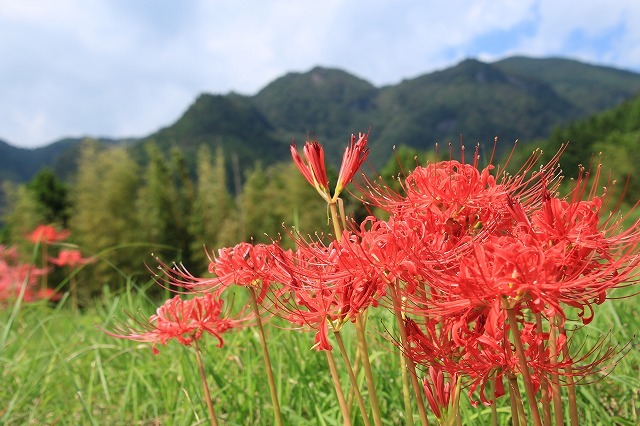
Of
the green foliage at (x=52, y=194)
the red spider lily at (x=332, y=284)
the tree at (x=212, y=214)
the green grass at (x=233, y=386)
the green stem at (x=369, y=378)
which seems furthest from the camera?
the tree at (x=212, y=214)

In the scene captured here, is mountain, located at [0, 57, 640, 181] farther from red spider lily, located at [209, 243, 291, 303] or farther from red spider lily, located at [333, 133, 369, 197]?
red spider lily, located at [333, 133, 369, 197]

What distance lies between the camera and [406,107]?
16825cm

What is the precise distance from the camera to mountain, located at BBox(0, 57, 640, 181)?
13625 centimetres

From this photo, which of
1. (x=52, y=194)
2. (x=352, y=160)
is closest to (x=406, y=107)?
(x=52, y=194)

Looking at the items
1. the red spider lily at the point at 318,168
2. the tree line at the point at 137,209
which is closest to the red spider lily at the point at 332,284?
the red spider lily at the point at 318,168

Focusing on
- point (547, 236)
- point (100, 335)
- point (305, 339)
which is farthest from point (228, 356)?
point (547, 236)

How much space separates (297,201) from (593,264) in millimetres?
29706

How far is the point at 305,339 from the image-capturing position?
2984 millimetres

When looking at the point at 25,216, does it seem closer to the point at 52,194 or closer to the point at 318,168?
the point at 52,194

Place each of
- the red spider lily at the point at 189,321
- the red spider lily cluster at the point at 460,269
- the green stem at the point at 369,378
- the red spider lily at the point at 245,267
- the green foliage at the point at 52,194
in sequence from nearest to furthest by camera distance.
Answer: the red spider lily cluster at the point at 460,269 → the green stem at the point at 369,378 → the red spider lily at the point at 245,267 → the red spider lily at the point at 189,321 → the green foliage at the point at 52,194

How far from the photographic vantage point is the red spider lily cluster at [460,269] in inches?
38.6

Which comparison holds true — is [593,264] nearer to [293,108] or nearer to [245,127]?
[245,127]

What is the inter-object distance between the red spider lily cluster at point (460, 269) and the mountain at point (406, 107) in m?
115

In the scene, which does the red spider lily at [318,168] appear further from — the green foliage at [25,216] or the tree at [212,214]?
the tree at [212,214]
